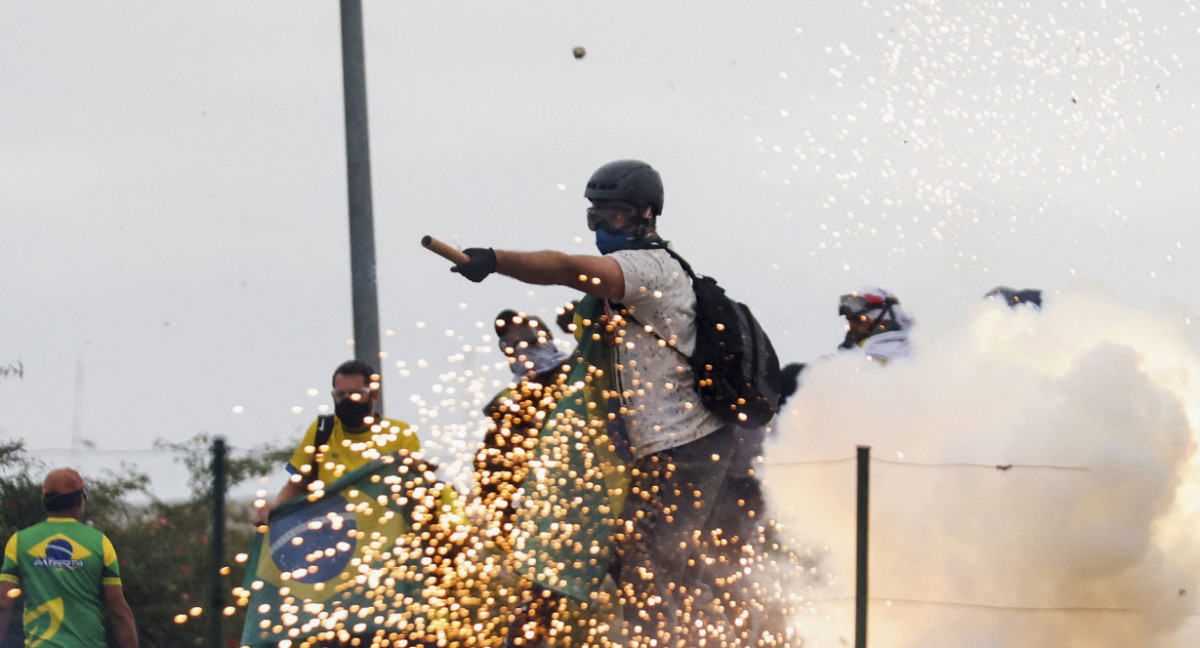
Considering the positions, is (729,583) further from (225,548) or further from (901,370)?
(225,548)

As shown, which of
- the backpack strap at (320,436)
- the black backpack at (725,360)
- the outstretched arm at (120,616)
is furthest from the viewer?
the outstretched arm at (120,616)

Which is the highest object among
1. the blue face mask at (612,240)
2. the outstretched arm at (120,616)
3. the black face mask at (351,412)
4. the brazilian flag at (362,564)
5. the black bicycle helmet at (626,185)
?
the black bicycle helmet at (626,185)

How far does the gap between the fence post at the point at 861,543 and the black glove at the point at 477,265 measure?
2.75 metres

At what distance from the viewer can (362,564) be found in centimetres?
651

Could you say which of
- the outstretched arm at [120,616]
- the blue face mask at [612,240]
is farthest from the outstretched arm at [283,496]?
the blue face mask at [612,240]

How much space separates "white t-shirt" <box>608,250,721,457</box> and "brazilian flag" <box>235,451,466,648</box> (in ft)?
2.83

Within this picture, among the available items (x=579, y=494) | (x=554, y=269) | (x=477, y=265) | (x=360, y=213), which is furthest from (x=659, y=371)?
(x=360, y=213)

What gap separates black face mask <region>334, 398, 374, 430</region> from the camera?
6.75m

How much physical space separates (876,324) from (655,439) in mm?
2736

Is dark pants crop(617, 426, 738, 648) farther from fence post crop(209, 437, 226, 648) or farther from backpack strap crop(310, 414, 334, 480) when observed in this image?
fence post crop(209, 437, 226, 648)

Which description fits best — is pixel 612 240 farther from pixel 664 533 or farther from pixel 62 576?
pixel 62 576

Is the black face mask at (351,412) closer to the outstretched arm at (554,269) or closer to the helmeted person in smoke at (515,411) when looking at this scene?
the helmeted person in smoke at (515,411)

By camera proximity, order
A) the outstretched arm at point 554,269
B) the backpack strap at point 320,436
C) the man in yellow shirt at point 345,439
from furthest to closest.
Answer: the backpack strap at point 320,436 < the man in yellow shirt at point 345,439 < the outstretched arm at point 554,269

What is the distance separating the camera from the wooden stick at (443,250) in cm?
462
